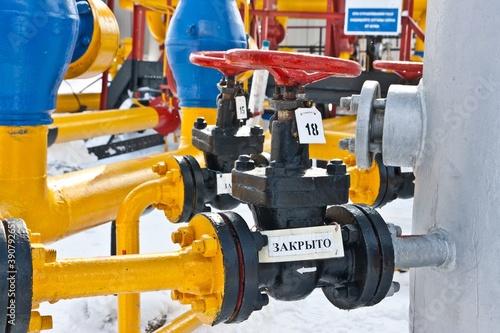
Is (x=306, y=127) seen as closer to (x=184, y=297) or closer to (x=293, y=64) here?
(x=293, y=64)

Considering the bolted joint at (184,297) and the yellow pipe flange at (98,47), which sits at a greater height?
the yellow pipe flange at (98,47)

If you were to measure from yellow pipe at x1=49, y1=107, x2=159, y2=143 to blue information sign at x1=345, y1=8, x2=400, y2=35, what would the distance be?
4.46 ft

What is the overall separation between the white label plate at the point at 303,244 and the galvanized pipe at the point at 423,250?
87 mm

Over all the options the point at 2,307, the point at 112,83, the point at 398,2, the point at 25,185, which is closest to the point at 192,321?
the point at 25,185

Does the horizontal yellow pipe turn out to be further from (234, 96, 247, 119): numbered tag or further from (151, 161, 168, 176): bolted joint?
(234, 96, 247, 119): numbered tag

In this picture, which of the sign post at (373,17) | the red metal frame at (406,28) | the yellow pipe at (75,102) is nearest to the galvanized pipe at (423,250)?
the sign post at (373,17)

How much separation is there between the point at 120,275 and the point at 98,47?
107cm

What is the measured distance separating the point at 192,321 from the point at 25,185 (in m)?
0.82

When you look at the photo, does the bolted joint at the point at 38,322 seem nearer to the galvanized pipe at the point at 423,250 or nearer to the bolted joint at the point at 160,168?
the galvanized pipe at the point at 423,250

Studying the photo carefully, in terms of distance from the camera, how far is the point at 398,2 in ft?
12.0

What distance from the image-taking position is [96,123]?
3566mm

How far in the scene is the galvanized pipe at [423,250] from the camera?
3.20 ft

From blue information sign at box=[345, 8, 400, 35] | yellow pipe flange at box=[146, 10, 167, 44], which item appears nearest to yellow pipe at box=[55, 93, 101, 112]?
yellow pipe flange at box=[146, 10, 167, 44]

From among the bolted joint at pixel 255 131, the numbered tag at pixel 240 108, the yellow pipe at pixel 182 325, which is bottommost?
the yellow pipe at pixel 182 325
